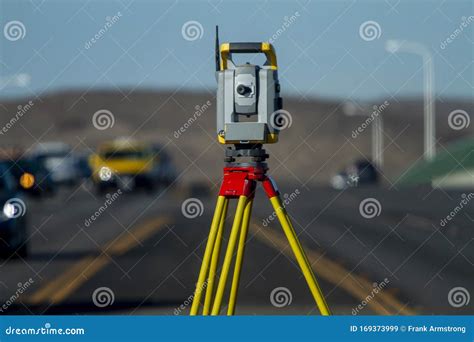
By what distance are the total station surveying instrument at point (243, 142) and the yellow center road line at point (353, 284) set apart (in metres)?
3.25

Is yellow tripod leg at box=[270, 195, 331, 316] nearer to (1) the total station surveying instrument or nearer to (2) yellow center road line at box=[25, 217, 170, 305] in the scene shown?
(1) the total station surveying instrument

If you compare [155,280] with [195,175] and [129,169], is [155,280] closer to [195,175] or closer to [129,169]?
[129,169]

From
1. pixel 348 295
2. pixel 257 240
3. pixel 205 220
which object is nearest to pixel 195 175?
pixel 205 220

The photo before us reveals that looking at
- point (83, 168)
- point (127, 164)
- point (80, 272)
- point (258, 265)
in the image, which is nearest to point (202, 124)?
point (83, 168)

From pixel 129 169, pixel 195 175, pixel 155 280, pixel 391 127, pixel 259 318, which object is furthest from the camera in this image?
pixel 391 127

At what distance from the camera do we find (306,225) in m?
30.5

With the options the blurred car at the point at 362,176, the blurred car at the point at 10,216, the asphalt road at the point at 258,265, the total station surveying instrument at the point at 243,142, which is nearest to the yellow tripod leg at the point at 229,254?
the total station surveying instrument at the point at 243,142

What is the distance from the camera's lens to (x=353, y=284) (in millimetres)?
14641

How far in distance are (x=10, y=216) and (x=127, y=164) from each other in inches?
940

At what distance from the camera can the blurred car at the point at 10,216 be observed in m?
14.0

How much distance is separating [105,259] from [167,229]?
9508mm

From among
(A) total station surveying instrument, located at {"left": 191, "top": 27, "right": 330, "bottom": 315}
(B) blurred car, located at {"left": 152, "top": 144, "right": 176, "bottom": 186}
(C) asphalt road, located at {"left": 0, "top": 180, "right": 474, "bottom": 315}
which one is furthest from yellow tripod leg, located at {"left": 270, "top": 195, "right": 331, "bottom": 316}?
(B) blurred car, located at {"left": 152, "top": 144, "right": 176, "bottom": 186}

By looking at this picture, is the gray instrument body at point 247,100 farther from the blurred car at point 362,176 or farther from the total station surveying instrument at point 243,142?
the blurred car at point 362,176

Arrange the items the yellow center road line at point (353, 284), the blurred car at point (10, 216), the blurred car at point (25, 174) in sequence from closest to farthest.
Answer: the yellow center road line at point (353, 284) < the blurred car at point (25, 174) < the blurred car at point (10, 216)
